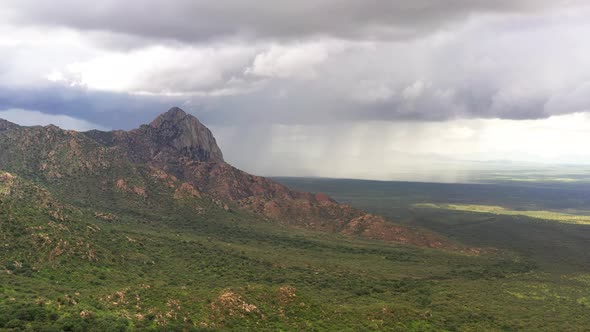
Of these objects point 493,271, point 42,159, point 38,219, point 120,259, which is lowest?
point 493,271

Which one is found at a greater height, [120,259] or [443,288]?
[120,259]

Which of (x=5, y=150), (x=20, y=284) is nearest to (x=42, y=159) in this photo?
(x=5, y=150)

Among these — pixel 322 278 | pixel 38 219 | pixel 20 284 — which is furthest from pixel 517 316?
pixel 38 219

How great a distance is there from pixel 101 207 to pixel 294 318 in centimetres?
12616

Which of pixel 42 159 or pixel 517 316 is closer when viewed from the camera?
pixel 517 316

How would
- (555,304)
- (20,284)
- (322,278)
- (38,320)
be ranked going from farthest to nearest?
(322,278)
(555,304)
(20,284)
(38,320)

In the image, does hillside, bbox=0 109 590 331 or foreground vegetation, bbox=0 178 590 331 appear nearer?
foreground vegetation, bbox=0 178 590 331

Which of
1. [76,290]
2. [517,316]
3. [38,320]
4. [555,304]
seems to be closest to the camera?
[38,320]

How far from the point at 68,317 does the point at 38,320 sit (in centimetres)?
301

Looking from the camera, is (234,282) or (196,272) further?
(196,272)

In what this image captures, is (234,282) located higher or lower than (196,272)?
lower

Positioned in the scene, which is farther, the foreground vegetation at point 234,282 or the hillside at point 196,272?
the hillside at point 196,272

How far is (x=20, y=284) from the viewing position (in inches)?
2393

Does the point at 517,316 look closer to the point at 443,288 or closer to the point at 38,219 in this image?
the point at 443,288
